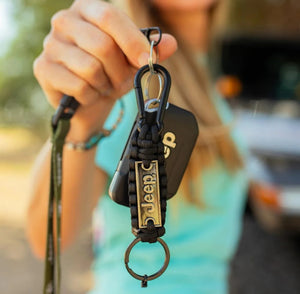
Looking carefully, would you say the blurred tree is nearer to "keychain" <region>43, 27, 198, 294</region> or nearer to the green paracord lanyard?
the green paracord lanyard

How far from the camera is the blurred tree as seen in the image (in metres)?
1.74

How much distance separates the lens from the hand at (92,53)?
2.06ft

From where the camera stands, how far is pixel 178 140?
2.07 ft

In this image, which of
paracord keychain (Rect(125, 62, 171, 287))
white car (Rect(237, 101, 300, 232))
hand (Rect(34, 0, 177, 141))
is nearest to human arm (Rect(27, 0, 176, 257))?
hand (Rect(34, 0, 177, 141))

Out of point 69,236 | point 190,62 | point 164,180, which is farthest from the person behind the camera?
point 190,62

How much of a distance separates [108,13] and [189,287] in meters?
0.97

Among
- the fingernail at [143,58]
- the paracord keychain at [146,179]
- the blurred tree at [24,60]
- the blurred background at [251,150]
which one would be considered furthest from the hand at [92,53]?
the blurred background at [251,150]

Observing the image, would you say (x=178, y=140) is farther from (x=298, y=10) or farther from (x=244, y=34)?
(x=298, y=10)

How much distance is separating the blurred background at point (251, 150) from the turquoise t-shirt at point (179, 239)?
2.68ft

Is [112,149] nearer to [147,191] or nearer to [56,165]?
[56,165]

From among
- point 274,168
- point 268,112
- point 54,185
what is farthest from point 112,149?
point 268,112

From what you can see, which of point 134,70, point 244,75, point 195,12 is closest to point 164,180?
point 134,70

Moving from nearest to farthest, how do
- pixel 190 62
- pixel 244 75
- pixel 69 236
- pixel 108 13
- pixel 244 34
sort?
1. pixel 108 13
2. pixel 69 236
3. pixel 190 62
4. pixel 244 75
5. pixel 244 34

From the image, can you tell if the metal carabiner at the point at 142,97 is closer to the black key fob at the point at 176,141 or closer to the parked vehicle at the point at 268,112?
the black key fob at the point at 176,141
